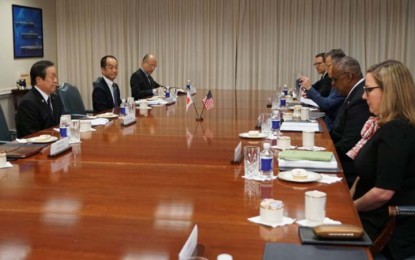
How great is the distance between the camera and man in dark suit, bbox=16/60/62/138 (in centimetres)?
405

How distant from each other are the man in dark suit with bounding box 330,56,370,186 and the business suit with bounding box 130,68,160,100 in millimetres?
3203

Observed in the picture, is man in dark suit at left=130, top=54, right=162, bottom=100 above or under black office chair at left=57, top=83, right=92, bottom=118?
above

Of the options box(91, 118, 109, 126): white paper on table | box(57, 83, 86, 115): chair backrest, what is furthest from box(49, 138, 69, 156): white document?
box(57, 83, 86, 115): chair backrest

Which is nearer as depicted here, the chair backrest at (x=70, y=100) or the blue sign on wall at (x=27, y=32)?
the chair backrest at (x=70, y=100)

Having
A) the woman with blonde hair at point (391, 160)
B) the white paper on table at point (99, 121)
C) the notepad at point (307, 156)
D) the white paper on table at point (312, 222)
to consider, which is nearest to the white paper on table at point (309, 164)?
the notepad at point (307, 156)

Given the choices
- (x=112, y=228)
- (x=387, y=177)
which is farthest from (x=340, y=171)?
(x=112, y=228)

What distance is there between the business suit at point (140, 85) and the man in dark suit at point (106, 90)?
0.81 meters

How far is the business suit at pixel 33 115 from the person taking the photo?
4.04 metres

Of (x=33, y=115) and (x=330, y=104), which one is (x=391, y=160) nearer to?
(x=330, y=104)

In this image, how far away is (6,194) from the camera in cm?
200

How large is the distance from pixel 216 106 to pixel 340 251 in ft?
12.1

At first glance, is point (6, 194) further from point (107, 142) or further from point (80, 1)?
point (80, 1)

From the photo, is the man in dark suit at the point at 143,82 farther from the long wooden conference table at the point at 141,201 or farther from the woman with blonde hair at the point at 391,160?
the woman with blonde hair at the point at 391,160

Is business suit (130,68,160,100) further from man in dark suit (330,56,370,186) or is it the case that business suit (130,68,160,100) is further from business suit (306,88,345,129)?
man in dark suit (330,56,370,186)
